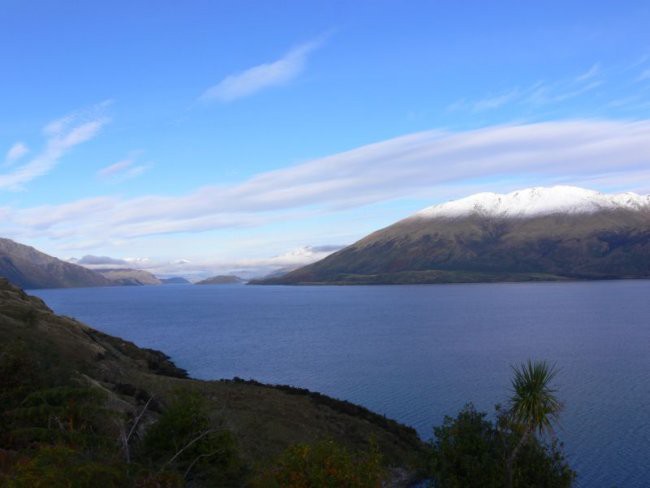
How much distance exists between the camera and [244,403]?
57688 millimetres

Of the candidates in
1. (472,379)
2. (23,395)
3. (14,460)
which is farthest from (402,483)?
(472,379)

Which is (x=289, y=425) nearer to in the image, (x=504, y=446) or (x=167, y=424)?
(x=167, y=424)

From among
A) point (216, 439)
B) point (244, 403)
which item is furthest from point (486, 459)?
point (244, 403)

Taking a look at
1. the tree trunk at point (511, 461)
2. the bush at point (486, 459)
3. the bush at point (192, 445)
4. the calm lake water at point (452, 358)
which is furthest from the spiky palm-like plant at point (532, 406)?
the calm lake water at point (452, 358)

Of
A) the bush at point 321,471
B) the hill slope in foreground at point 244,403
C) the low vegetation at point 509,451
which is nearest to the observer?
the bush at point 321,471

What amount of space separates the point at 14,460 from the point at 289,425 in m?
32.6

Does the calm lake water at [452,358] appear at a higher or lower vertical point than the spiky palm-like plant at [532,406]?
lower

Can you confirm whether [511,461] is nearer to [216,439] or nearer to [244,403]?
[216,439]

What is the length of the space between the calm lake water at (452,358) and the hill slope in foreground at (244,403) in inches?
232

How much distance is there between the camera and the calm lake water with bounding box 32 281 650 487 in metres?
53.2

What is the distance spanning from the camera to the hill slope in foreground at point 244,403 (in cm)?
4656

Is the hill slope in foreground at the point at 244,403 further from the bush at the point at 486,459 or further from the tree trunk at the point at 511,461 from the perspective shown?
the tree trunk at the point at 511,461

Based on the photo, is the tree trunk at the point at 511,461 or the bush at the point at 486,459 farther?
the bush at the point at 486,459

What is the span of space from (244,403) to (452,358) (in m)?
45.2
